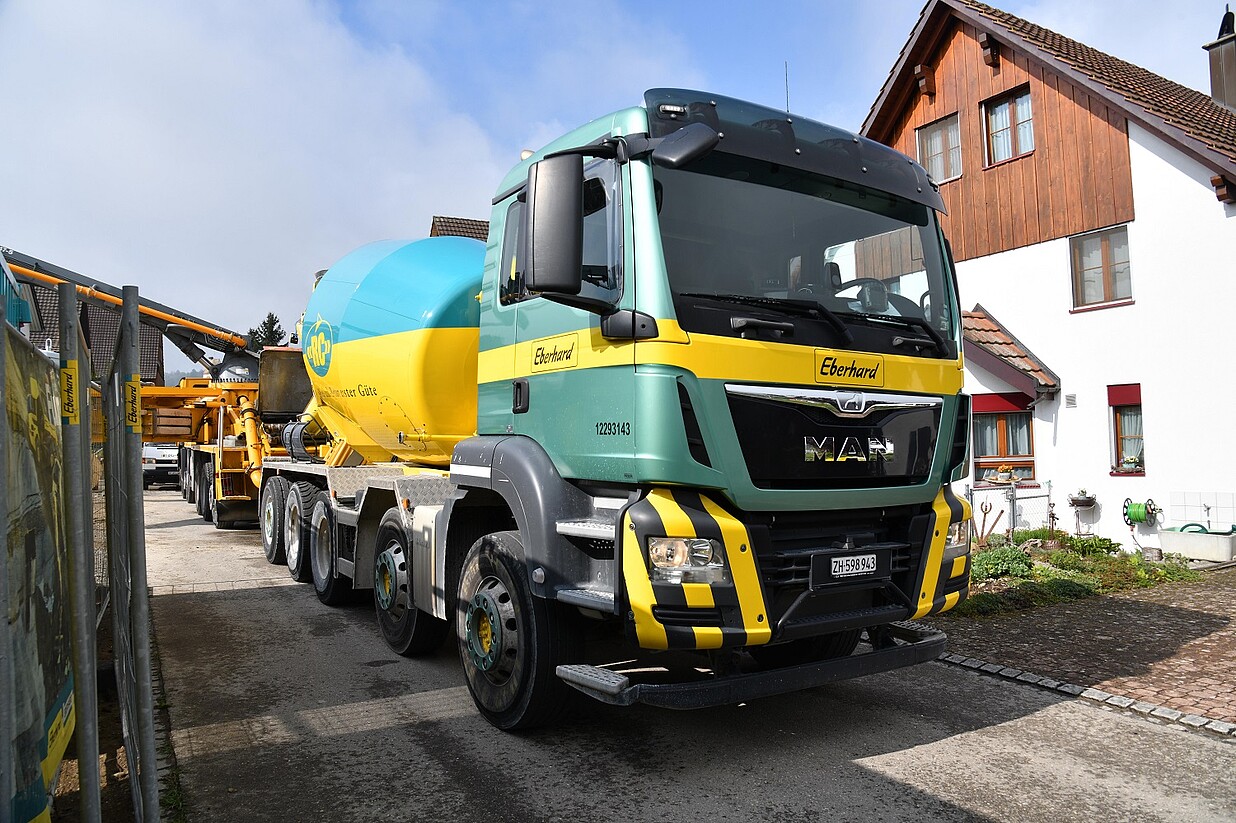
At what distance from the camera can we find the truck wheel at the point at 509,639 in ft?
14.3

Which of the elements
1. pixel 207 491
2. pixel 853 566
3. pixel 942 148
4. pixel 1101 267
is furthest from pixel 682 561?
pixel 207 491

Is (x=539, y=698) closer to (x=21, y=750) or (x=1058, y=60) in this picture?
(x=21, y=750)

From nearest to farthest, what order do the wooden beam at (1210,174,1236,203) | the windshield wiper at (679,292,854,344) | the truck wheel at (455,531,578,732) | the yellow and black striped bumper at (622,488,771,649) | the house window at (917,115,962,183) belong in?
1. the yellow and black striped bumper at (622,488,771,649)
2. the windshield wiper at (679,292,854,344)
3. the truck wheel at (455,531,578,732)
4. the wooden beam at (1210,174,1236,203)
5. the house window at (917,115,962,183)

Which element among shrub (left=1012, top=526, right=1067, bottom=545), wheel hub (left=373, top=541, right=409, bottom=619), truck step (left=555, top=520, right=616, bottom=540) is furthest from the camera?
shrub (left=1012, top=526, right=1067, bottom=545)

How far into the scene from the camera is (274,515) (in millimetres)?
9906

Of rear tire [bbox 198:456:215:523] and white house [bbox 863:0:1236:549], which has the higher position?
white house [bbox 863:0:1236:549]

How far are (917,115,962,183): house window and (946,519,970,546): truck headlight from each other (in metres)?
10.5

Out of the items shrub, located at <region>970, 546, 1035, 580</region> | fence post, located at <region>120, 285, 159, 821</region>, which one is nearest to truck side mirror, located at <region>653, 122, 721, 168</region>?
fence post, located at <region>120, 285, 159, 821</region>

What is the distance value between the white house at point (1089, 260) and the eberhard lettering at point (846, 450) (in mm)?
7732

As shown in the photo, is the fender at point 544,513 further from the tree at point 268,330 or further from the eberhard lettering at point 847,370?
the tree at point 268,330

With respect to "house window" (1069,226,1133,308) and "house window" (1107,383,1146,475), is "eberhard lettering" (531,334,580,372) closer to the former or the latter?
"house window" (1107,383,1146,475)

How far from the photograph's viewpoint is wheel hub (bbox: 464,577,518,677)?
459 cm

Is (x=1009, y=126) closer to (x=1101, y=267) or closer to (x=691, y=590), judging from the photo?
(x=1101, y=267)

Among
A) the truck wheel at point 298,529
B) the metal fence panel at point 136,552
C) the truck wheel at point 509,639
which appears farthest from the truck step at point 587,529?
the truck wheel at point 298,529
